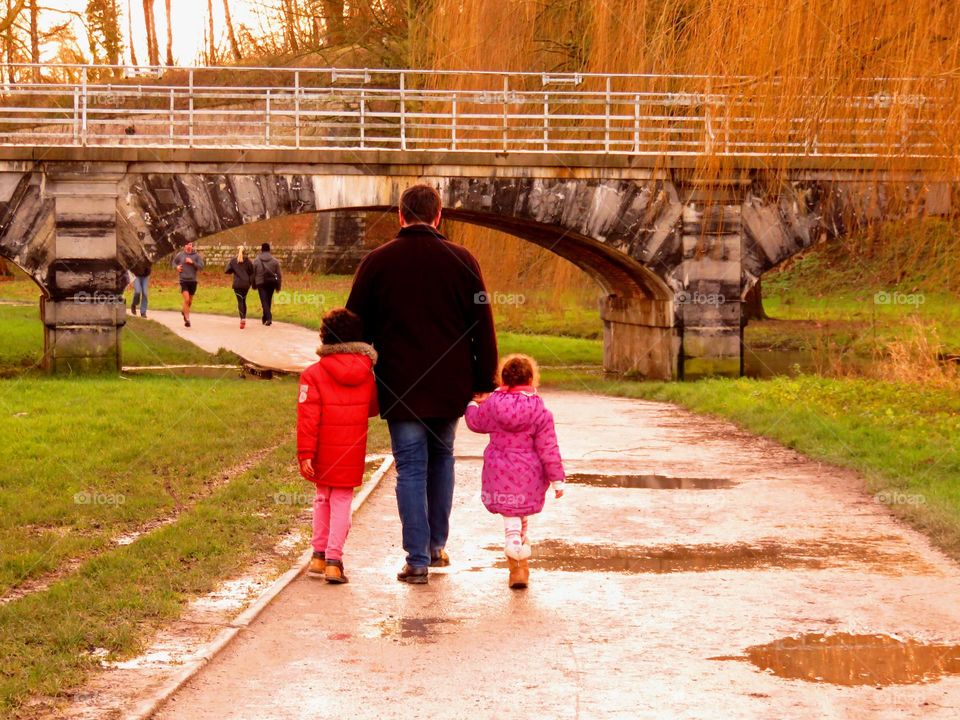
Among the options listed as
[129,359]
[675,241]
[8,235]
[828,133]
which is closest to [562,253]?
[675,241]

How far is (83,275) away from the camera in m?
21.5

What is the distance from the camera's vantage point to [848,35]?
39.3 ft

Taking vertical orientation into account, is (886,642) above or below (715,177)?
below

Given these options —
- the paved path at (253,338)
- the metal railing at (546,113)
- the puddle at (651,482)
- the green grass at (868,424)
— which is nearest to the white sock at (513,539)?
the green grass at (868,424)

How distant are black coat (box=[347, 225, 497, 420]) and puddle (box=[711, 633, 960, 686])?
7.01 ft

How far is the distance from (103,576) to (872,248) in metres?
31.6

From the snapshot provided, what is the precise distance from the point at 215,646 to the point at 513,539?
6.14ft

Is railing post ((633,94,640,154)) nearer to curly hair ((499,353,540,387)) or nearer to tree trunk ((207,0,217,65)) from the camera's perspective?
curly hair ((499,353,540,387))

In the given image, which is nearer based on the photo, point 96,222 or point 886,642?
point 886,642

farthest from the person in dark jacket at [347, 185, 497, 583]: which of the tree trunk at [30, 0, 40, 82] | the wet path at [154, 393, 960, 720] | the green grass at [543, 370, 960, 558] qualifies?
the tree trunk at [30, 0, 40, 82]

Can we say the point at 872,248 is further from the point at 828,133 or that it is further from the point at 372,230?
the point at 828,133

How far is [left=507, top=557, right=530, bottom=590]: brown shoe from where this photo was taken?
24.4ft

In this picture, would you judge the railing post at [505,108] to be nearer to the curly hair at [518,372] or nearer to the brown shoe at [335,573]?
the curly hair at [518,372]

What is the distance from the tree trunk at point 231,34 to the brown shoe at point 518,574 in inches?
1589
